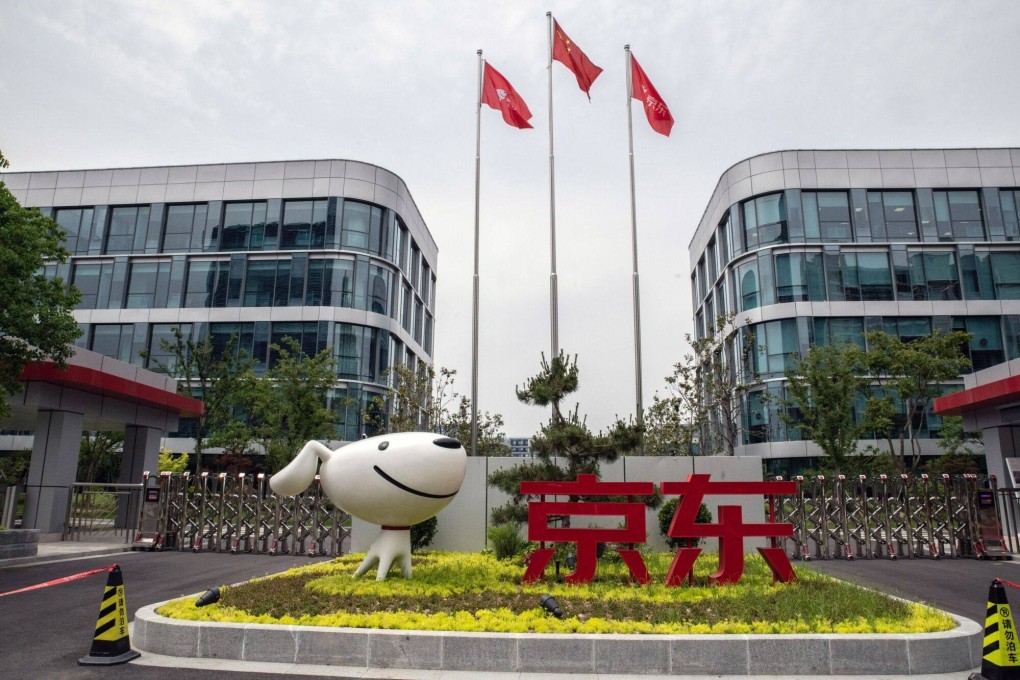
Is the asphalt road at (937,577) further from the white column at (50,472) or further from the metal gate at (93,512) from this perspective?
the white column at (50,472)

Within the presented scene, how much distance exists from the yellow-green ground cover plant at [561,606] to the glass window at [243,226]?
94.2ft

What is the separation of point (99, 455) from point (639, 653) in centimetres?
3349

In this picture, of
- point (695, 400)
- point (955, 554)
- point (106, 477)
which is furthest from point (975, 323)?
point (106, 477)

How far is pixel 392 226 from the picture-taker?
119 ft

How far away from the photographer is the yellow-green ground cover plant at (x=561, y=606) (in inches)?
247

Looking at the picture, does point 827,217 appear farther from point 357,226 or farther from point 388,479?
point 388,479

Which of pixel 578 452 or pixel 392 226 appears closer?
pixel 578 452

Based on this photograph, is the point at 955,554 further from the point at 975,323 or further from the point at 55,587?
the point at 975,323

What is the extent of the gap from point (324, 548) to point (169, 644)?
375 inches

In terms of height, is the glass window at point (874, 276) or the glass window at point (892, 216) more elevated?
the glass window at point (892, 216)

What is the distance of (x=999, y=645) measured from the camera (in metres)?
5.44

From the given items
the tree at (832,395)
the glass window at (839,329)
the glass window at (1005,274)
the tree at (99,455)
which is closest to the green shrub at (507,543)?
the tree at (832,395)

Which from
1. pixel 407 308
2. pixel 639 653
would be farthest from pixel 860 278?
pixel 639 653

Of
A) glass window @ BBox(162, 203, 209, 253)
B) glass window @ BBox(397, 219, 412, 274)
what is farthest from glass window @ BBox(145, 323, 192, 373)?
glass window @ BBox(397, 219, 412, 274)
